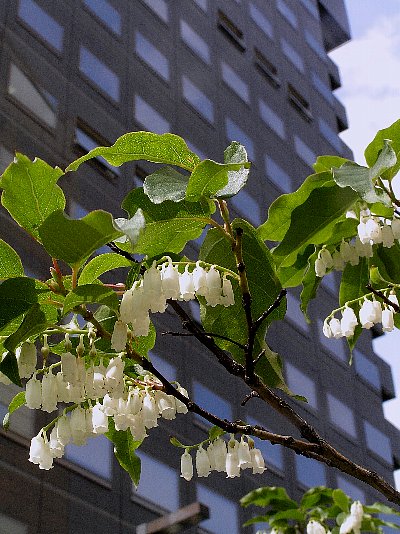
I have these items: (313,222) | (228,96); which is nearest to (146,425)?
(313,222)

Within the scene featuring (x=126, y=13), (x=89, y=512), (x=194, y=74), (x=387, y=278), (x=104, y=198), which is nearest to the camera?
(x=387, y=278)

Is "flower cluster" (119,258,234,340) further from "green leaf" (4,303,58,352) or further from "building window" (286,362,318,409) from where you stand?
"building window" (286,362,318,409)

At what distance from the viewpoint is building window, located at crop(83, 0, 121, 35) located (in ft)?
66.4

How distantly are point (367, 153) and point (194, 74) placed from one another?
21.5 meters

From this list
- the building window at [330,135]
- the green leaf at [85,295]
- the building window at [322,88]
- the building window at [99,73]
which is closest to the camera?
the green leaf at [85,295]

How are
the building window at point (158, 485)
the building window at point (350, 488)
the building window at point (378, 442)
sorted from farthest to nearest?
the building window at point (378, 442)
the building window at point (350, 488)
the building window at point (158, 485)

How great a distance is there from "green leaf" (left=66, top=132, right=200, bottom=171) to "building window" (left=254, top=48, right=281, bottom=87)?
2614cm

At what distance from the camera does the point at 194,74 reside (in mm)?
23375

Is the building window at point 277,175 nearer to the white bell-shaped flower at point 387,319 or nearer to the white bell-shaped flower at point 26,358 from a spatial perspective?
the white bell-shaped flower at point 387,319

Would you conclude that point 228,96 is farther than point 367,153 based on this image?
Yes

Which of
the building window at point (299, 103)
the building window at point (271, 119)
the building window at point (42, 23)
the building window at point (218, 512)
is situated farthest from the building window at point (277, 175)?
the building window at point (218, 512)

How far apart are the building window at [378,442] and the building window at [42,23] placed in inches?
503

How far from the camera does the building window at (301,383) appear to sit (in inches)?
834

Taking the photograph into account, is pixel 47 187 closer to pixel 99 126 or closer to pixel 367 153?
pixel 367 153
